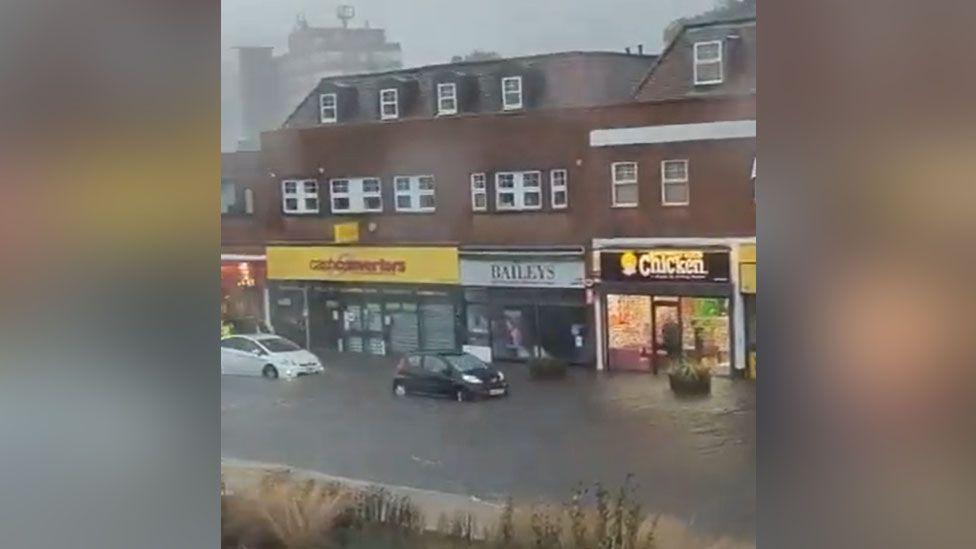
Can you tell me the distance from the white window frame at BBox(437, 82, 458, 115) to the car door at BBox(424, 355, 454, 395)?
19.7 inches

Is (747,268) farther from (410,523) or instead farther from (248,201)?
(248,201)

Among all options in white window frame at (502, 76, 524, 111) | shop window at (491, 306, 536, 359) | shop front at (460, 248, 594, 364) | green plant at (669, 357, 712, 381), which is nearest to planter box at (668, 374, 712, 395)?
green plant at (669, 357, 712, 381)

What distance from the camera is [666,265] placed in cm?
193

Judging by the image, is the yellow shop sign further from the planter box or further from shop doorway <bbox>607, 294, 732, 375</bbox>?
the planter box

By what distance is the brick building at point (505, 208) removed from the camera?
1.88 metres

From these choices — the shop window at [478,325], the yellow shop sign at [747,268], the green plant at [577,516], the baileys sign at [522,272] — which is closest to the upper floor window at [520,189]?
the baileys sign at [522,272]

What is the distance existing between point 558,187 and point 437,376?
1.50ft

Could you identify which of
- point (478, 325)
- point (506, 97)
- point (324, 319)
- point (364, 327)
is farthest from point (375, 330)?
point (506, 97)

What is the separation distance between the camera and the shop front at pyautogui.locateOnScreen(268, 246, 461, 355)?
212 cm

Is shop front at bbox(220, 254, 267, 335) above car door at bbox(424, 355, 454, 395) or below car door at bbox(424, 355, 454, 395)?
above
